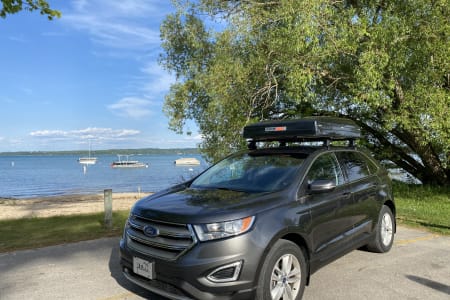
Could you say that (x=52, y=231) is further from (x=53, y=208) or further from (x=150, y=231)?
(x=53, y=208)

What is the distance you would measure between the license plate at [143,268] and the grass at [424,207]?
248 inches

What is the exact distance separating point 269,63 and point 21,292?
894 centimetres

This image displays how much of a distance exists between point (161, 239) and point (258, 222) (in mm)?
952

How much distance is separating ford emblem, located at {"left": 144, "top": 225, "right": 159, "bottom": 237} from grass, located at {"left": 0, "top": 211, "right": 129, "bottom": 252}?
3.64 metres

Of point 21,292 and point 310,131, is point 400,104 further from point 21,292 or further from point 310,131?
point 21,292

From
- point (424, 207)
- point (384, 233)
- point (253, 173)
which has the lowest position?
point (424, 207)

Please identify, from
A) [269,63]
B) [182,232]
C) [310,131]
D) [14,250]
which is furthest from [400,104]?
[14,250]

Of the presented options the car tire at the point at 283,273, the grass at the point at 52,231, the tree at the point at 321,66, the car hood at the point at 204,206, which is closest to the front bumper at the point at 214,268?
the car tire at the point at 283,273

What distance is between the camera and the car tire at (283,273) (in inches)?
139

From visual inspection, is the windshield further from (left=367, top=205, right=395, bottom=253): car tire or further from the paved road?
(left=367, top=205, right=395, bottom=253): car tire

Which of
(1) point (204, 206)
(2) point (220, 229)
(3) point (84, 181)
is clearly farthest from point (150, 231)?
(3) point (84, 181)

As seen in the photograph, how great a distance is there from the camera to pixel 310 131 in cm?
496

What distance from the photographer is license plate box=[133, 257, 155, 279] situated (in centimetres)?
364

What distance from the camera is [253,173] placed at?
4766mm
